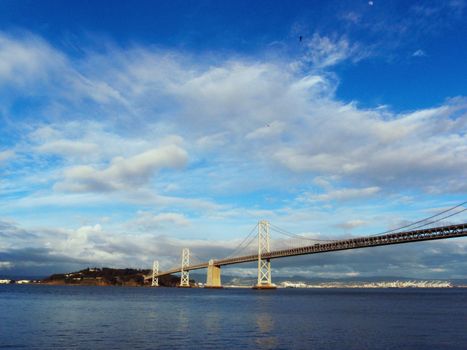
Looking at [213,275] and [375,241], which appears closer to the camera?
[375,241]

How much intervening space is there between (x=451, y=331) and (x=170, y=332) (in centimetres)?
1620

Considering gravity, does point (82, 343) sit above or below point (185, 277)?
below

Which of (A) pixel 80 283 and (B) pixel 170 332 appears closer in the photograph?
(B) pixel 170 332

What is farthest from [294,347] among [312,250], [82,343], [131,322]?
[312,250]

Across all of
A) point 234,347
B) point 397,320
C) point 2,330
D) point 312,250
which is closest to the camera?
point 234,347

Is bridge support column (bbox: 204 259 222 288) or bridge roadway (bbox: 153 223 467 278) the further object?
bridge support column (bbox: 204 259 222 288)

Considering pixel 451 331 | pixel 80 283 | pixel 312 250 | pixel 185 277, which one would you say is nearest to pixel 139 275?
pixel 80 283

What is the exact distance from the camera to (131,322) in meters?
30.8

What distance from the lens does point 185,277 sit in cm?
16188

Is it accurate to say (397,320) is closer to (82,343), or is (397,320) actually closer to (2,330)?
(82,343)

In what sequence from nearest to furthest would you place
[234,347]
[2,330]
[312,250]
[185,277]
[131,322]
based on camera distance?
[234,347]
[2,330]
[131,322]
[312,250]
[185,277]

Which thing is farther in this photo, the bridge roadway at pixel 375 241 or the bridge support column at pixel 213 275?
the bridge support column at pixel 213 275

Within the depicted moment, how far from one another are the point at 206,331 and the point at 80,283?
178m

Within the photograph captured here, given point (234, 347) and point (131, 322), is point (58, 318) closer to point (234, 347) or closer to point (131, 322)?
point (131, 322)
